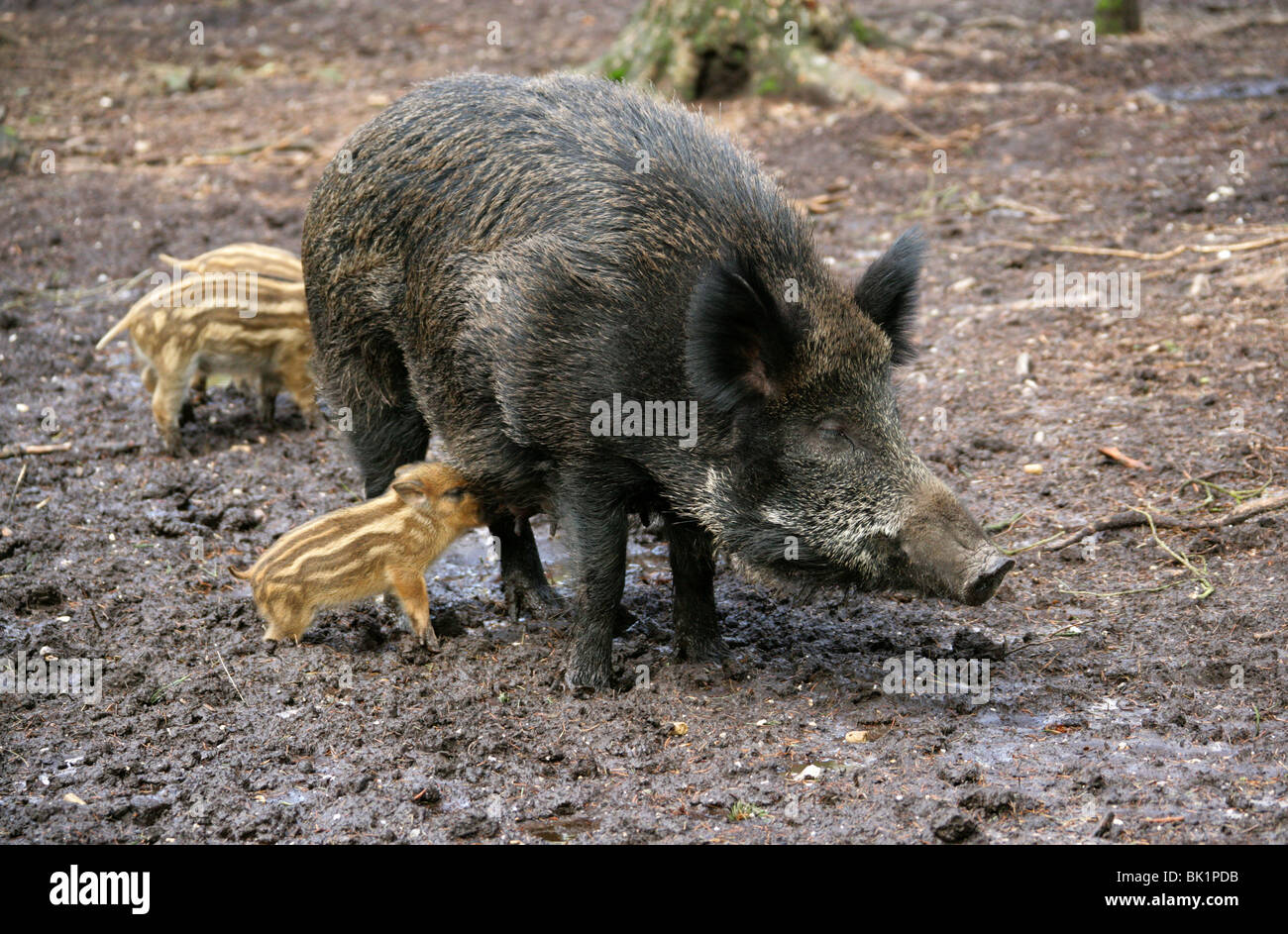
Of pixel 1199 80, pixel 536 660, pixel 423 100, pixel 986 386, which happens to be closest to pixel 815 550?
pixel 536 660

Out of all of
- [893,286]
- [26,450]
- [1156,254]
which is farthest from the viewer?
[1156,254]

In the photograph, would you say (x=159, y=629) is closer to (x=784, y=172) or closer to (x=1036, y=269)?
(x=1036, y=269)

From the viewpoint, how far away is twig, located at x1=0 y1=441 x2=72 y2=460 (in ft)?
22.4

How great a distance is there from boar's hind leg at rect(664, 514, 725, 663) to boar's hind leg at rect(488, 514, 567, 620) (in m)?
0.76

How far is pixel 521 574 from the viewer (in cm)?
584

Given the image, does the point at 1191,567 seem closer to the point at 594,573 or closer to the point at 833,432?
the point at 833,432

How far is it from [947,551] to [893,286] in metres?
1.09

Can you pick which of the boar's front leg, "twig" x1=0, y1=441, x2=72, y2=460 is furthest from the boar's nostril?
"twig" x1=0, y1=441, x2=72, y2=460

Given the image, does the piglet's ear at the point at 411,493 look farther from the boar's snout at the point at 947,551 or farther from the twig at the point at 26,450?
Result: the twig at the point at 26,450

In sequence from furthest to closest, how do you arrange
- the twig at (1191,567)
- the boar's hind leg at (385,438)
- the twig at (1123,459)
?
the twig at (1123,459) → the boar's hind leg at (385,438) → the twig at (1191,567)

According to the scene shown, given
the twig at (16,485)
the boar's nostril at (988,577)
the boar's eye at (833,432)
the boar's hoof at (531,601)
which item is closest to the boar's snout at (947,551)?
the boar's nostril at (988,577)

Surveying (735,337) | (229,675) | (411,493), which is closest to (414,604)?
(411,493)

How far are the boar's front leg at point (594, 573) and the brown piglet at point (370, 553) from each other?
73 cm

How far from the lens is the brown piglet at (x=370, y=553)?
204 inches
